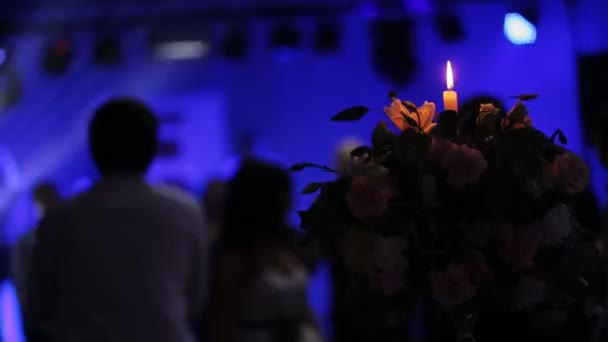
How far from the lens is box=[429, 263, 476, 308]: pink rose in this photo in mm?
1208

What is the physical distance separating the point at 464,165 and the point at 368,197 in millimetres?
153

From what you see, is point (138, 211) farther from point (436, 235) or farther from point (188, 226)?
point (436, 235)

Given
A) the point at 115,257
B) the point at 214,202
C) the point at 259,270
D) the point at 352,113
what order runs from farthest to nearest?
the point at 214,202
the point at 259,270
the point at 115,257
the point at 352,113

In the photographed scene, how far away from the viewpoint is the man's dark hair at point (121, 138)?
201cm

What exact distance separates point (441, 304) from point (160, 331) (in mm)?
932

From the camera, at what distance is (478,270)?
1.23 meters

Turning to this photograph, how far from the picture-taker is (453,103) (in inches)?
51.0

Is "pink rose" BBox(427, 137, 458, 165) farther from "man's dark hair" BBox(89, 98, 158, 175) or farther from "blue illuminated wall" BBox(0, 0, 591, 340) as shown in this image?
"blue illuminated wall" BBox(0, 0, 591, 340)

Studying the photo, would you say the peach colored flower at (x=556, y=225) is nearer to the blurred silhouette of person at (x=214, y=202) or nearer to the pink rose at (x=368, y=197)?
the pink rose at (x=368, y=197)

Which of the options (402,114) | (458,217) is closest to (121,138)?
(402,114)

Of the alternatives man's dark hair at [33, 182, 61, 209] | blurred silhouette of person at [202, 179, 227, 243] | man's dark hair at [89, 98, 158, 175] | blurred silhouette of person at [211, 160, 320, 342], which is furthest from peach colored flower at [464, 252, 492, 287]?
man's dark hair at [33, 182, 61, 209]

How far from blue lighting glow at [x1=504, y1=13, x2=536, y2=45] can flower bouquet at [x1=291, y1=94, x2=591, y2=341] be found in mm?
524

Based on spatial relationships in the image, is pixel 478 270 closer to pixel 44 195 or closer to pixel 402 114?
pixel 402 114

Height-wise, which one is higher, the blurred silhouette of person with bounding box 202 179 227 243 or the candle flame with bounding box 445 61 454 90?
the candle flame with bounding box 445 61 454 90
